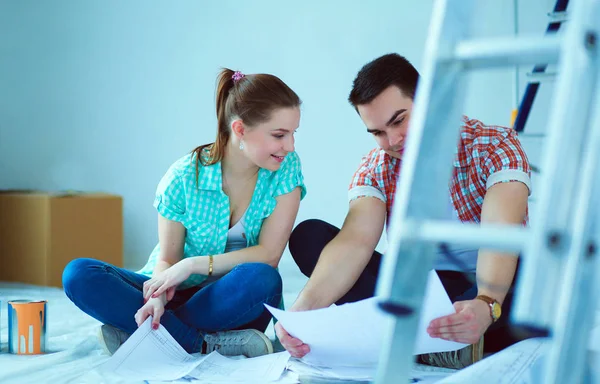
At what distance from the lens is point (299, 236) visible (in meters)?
1.69

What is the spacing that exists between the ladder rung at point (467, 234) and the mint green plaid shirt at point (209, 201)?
Answer: 3.55ft

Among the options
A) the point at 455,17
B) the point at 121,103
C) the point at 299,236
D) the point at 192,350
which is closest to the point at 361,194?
the point at 299,236

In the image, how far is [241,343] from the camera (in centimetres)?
159

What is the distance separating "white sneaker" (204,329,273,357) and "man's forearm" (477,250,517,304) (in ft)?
1.69

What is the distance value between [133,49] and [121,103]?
304 mm

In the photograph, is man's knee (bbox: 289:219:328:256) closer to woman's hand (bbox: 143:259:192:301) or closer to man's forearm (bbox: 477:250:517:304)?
woman's hand (bbox: 143:259:192:301)

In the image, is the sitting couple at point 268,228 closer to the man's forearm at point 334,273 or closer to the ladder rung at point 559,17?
the man's forearm at point 334,273

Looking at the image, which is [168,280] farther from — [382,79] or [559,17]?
[559,17]

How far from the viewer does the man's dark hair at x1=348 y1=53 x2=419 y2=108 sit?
58.1 inches

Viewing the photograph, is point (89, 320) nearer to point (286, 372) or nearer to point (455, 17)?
point (286, 372)

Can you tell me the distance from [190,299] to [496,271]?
0.72 meters

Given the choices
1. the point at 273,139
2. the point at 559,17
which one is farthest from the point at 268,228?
the point at 559,17

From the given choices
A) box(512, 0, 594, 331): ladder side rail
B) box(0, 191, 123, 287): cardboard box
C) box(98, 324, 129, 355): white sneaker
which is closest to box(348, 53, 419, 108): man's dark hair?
box(98, 324, 129, 355): white sneaker

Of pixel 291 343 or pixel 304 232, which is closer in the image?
pixel 291 343
